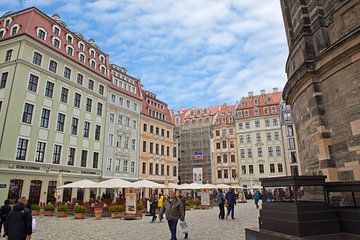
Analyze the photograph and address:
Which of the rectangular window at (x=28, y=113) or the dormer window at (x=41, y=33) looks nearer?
the rectangular window at (x=28, y=113)

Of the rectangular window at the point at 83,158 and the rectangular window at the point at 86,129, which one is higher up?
the rectangular window at the point at 86,129

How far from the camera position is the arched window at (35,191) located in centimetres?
2571

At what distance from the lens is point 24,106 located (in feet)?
85.8

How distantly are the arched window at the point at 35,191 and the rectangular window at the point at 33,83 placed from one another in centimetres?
946

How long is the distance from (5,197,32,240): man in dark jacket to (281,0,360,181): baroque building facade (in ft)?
27.8

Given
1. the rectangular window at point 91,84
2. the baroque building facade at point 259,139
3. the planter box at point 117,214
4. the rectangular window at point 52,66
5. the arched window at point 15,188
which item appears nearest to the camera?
the planter box at point 117,214

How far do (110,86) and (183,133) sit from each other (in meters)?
31.2

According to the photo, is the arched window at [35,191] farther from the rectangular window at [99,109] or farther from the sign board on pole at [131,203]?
the sign board on pole at [131,203]

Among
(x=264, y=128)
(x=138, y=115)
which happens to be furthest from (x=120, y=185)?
(x=264, y=128)

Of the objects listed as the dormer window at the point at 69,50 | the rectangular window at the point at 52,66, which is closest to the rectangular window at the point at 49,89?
the rectangular window at the point at 52,66

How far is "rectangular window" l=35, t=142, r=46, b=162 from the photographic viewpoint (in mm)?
26750

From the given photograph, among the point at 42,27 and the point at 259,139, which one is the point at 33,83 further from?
the point at 259,139

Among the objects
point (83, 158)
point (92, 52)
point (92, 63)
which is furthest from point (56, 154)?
point (92, 52)

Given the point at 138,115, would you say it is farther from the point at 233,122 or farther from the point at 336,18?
the point at 336,18
